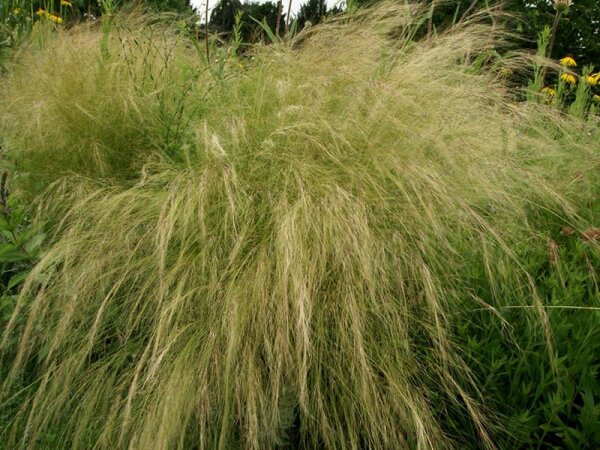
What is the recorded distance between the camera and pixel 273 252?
1.42m

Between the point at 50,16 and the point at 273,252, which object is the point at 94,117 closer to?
the point at 273,252

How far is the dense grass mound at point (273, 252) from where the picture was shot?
4.18ft

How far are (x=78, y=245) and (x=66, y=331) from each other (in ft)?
0.76

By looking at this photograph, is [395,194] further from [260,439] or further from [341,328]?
[260,439]

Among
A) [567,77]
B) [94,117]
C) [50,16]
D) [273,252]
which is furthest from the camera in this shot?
[567,77]

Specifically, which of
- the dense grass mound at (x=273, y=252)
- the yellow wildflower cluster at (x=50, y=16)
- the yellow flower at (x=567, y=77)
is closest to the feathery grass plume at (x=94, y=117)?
the dense grass mound at (x=273, y=252)

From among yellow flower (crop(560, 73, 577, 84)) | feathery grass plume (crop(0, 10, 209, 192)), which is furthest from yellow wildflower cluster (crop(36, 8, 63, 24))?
yellow flower (crop(560, 73, 577, 84))

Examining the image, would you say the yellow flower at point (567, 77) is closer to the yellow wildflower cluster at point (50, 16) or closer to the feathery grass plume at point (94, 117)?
the feathery grass plume at point (94, 117)

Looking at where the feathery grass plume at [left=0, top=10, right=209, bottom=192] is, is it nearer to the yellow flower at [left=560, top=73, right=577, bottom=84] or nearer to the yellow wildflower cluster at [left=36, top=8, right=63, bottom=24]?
the yellow wildflower cluster at [left=36, top=8, right=63, bottom=24]

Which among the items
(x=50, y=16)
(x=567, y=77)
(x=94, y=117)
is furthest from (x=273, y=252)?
(x=567, y=77)

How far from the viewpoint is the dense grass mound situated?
1.28 metres

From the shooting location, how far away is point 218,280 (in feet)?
4.66

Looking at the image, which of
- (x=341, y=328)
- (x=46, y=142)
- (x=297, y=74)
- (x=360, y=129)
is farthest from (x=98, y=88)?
(x=341, y=328)

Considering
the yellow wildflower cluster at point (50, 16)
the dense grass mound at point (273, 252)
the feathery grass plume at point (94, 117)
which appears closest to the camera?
the dense grass mound at point (273, 252)
